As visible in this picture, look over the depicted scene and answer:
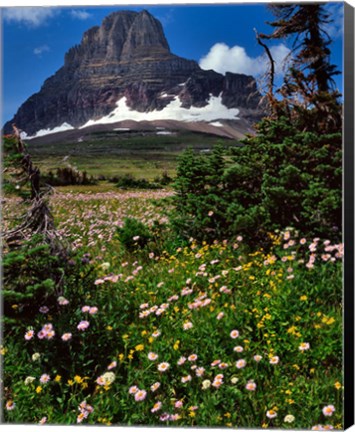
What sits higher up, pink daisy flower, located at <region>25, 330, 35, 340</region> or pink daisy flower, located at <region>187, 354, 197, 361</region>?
pink daisy flower, located at <region>25, 330, 35, 340</region>

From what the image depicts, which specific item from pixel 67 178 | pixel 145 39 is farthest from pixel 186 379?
pixel 145 39

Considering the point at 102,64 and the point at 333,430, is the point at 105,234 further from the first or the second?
the point at 333,430

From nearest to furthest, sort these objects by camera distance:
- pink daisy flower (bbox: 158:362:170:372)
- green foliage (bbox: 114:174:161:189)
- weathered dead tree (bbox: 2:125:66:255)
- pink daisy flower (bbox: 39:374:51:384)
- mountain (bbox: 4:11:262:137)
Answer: pink daisy flower (bbox: 158:362:170:372), pink daisy flower (bbox: 39:374:51:384), weathered dead tree (bbox: 2:125:66:255), mountain (bbox: 4:11:262:137), green foliage (bbox: 114:174:161:189)

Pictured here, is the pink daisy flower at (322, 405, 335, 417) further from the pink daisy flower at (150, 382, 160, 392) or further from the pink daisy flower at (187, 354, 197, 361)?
the pink daisy flower at (150, 382, 160, 392)

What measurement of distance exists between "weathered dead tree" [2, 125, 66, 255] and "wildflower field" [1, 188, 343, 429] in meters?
0.13

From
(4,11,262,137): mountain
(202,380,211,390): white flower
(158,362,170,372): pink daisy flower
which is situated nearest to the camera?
(202,380,211,390): white flower

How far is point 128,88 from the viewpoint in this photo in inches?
193

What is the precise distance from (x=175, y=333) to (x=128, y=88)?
2.11 m

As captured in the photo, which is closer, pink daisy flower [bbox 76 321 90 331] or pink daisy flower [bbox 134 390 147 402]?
pink daisy flower [bbox 134 390 147 402]

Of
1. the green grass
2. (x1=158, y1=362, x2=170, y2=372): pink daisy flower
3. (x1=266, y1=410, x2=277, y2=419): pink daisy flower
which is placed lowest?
(x1=266, y1=410, x2=277, y2=419): pink daisy flower

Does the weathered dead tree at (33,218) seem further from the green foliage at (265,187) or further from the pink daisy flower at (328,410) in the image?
the pink daisy flower at (328,410)

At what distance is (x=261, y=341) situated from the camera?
13.4 ft

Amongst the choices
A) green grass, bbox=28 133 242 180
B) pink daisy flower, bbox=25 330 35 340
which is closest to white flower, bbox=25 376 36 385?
pink daisy flower, bbox=25 330 35 340

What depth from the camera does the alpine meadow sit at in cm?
404
